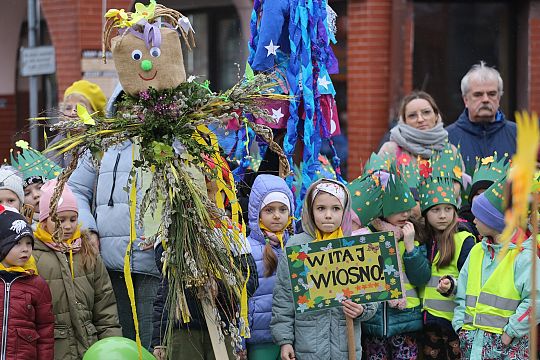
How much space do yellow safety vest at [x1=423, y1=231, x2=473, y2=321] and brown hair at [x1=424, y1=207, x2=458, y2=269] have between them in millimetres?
27

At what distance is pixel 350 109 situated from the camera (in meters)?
11.2

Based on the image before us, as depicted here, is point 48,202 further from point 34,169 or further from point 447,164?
point 447,164

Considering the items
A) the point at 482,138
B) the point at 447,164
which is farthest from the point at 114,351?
the point at 482,138

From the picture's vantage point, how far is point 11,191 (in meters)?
6.43

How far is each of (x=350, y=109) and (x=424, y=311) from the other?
4.93 metres

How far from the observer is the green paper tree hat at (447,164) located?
6871 mm

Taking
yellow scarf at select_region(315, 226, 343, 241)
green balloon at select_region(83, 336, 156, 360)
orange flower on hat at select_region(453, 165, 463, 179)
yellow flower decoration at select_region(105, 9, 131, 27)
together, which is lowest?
green balloon at select_region(83, 336, 156, 360)

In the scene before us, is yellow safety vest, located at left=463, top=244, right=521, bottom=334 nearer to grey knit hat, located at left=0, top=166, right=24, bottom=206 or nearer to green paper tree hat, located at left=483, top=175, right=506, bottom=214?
green paper tree hat, located at left=483, top=175, right=506, bottom=214

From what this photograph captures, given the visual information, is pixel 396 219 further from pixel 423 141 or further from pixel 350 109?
pixel 350 109

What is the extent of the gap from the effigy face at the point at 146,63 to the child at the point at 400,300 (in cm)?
163

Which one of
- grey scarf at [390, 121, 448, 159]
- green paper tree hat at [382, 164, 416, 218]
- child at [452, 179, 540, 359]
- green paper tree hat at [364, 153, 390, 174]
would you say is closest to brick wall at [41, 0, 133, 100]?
grey scarf at [390, 121, 448, 159]

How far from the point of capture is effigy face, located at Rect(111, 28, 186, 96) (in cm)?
548

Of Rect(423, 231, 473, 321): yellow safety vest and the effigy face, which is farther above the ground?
the effigy face

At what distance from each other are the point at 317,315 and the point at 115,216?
4.45 feet
